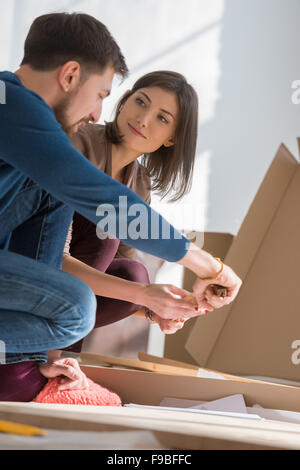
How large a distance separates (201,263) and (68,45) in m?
0.34

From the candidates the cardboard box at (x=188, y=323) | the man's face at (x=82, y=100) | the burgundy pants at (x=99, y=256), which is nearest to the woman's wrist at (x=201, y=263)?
the man's face at (x=82, y=100)

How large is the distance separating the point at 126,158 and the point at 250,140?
113cm

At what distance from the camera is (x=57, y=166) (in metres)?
0.59

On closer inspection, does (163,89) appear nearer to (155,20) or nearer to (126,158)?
(126,158)

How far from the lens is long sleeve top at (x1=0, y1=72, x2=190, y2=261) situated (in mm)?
593

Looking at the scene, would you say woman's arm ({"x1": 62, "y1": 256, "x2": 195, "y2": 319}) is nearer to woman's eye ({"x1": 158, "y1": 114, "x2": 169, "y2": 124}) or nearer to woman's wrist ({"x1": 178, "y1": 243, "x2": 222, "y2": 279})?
woman's wrist ({"x1": 178, "y1": 243, "x2": 222, "y2": 279})

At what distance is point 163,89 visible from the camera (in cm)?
116

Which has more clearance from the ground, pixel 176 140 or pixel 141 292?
pixel 176 140

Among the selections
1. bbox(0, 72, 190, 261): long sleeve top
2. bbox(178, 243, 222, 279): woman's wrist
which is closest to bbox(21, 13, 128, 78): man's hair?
bbox(0, 72, 190, 261): long sleeve top

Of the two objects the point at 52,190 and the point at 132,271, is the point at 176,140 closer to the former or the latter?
the point at 132,271

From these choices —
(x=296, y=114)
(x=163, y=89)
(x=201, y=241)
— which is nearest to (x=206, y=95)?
(x=296, y=114)

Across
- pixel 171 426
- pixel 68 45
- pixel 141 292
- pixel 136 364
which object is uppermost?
pixel 68 45

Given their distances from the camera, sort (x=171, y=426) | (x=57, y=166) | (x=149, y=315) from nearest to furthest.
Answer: (x=171, y=426), (x=57, y=166), (x=149, y=315)

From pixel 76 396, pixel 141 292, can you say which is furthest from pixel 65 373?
pixel 141 292
